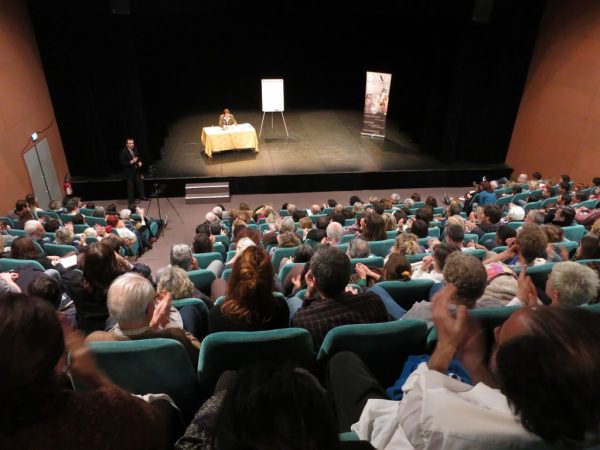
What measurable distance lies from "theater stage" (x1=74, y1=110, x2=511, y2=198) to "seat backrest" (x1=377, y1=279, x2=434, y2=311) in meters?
6.47

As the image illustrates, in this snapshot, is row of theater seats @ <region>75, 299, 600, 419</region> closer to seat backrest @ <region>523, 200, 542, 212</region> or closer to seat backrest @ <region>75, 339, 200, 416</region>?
seat backrest @ <region>75, 339, 200, 416</region>

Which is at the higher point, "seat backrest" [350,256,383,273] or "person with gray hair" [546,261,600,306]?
"person with gray hair" [546,261,600,306]

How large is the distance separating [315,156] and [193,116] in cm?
515

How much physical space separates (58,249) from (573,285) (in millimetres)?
4957

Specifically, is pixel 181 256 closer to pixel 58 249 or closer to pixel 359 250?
pixel 359 250

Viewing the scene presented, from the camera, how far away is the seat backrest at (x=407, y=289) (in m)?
2.98

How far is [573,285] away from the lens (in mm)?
2334

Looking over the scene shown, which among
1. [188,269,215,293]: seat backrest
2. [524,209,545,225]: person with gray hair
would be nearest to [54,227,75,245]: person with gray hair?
[188,269,215,293]: seat backrest

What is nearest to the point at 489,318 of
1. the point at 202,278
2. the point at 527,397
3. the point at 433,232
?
the point at 527,397

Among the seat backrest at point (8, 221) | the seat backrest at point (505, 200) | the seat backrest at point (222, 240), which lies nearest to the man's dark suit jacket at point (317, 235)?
the seat backrest at point (222, 240)

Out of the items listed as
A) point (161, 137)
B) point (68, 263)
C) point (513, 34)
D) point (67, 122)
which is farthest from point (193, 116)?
point (68, 263)

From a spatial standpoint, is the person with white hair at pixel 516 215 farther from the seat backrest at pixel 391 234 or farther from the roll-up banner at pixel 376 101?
the roll-up banner at pixel 376 101

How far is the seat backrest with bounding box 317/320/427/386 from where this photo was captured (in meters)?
2.08

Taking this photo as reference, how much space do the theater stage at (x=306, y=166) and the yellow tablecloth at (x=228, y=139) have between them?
26 cm
